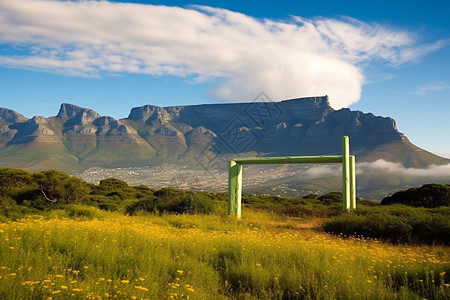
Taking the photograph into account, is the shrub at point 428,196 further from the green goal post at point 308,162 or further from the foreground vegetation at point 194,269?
the foreground vegetation at point 194,269

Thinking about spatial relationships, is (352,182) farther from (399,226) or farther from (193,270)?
(193,270)

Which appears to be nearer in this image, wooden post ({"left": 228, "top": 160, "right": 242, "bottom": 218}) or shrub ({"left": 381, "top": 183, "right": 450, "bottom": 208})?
wooden post ({"left": 228, "top": 160, "right": 242, "bottom": 218})

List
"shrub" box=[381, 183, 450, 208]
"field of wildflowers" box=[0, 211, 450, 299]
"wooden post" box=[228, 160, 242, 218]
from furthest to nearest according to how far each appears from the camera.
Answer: "shrub" box=[381, 183, 450, 208] → "wooden post" box=[228, 160, 242, 218] → "field of wildflowers" box=[0, 211, 450, 299]

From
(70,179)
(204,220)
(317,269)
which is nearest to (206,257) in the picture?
(317,269)

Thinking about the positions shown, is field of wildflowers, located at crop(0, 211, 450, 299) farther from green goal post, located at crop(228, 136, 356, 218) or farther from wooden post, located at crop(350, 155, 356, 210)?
wooden post, located at crop(350, 155, 356, 210)

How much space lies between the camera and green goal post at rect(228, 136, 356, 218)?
57.5 feet

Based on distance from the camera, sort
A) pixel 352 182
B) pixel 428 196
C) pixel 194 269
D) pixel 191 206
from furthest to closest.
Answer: pixel 428 196 < pixel 191 206 < pixel 352 182 < pixel 194 269

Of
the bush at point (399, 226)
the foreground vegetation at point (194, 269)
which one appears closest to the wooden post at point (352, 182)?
the bush at point (399, 226)

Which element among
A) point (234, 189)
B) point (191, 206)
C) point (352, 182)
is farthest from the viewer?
point (191, 206)

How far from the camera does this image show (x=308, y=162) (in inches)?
701

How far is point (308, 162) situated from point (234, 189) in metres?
4.02

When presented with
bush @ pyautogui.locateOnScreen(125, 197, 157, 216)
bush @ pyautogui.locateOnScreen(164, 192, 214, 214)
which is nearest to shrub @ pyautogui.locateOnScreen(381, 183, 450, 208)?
bush @ pyautogui.locateOnScreen(164, 192, 214, 214)

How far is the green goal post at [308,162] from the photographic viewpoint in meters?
17.5

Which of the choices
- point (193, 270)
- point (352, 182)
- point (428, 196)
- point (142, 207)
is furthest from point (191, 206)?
point (428, 196)
